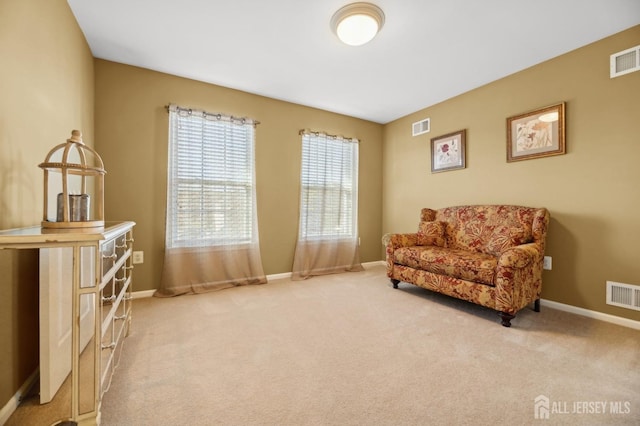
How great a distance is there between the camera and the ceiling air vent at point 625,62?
2.07 metres

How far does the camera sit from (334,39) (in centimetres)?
225

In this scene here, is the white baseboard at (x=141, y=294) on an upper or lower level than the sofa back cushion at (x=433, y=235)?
lower

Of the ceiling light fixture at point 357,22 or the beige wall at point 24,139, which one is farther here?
the ceiling light fixture at point 357,22

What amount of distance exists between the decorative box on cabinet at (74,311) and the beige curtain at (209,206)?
1116mm

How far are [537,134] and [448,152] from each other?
3.13 feet

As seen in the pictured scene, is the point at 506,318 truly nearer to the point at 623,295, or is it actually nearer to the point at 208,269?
the point at 623,295

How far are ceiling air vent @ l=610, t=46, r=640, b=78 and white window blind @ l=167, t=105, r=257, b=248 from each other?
3.46m

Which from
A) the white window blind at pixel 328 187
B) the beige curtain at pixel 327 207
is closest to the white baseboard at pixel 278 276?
the beige curtain at pixel 327 207

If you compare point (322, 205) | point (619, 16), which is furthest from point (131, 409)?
point (619, 16)

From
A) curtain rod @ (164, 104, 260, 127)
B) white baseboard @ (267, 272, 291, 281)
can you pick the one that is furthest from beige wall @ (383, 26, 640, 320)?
curtain rod @ (164, 104, 260, 127)

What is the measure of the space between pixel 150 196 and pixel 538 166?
159 inches

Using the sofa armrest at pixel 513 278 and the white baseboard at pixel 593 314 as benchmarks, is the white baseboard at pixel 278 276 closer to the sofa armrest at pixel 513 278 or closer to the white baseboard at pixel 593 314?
the sofa armrest at pixel 513 278

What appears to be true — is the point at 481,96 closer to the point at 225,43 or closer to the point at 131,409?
the point at 225,43

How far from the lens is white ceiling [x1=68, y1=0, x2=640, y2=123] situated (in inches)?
75.0
